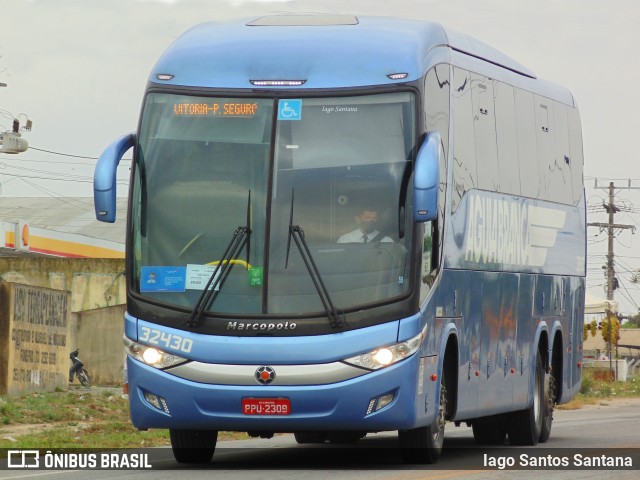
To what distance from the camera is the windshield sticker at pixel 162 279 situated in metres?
14.0

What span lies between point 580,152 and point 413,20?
7.15 meters

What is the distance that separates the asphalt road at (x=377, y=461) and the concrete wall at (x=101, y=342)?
15.8 m

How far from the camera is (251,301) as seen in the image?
45.2ft

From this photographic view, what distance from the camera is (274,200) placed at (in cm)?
1392

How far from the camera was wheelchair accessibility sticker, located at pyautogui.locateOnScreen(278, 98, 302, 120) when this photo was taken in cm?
1413

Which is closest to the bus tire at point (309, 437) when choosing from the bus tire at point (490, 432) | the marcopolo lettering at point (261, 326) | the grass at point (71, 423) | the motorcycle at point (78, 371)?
the grass at point (71, 423)

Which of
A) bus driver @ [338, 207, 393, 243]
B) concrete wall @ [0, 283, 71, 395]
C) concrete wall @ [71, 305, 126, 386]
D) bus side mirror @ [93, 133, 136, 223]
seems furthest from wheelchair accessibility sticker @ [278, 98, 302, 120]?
concrete wall @ [71, 305, 126, 386]

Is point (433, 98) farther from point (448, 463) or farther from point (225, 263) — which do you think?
point (448, 463)

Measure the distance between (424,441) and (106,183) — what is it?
390 cm

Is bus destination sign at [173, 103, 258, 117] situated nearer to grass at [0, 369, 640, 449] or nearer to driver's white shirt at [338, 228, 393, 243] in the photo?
driver's white shirt at [338, 228, 393, 243]

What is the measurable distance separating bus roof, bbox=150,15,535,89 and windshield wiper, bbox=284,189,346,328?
1360mm

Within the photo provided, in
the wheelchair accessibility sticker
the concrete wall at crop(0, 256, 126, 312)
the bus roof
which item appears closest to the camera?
the wheelchair accessibility sticker

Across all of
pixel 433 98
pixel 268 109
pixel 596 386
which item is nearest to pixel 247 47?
pixel 268 109

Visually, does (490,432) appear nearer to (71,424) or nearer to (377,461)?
(377,461)
